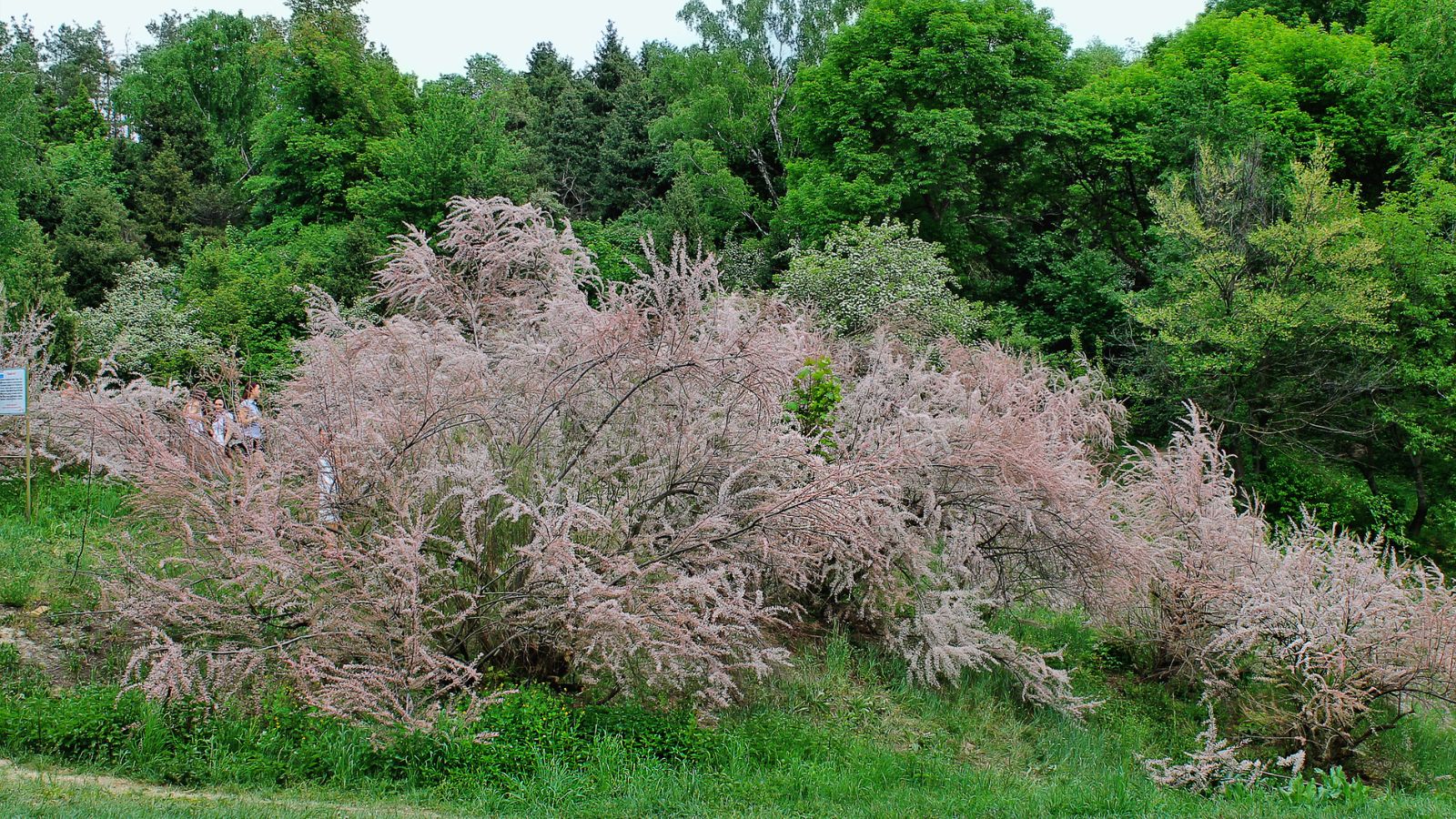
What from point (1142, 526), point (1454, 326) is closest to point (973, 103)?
point (1454, 326)

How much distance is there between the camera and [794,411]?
387 inches

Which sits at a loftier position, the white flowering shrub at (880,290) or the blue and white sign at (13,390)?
the white flowering shrub at (880,290)

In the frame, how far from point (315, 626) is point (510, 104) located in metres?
46.8

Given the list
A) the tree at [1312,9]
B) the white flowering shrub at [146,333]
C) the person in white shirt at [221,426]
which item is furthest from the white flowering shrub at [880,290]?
the tree at [1312,9]

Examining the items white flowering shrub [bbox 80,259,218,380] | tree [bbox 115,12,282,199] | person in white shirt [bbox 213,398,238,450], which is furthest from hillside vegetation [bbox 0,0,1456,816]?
tree [bbox 115,12,282,199]

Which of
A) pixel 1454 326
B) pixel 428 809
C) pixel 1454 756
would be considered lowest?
pixel 1454 756

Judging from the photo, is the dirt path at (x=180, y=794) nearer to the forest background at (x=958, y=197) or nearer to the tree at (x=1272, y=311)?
the forest background at (x=958, y=197)

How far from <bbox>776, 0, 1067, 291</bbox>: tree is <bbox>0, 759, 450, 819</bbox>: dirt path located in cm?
2344

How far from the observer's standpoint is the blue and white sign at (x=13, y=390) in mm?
9391

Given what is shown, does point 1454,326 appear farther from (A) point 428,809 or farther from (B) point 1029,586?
(A) point 428,809

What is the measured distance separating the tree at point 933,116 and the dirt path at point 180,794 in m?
23.4

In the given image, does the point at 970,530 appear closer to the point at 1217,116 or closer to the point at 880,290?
the point at 880,290

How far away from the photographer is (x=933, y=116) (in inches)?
1057

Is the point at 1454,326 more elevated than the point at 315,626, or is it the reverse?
the point at 1454,326
